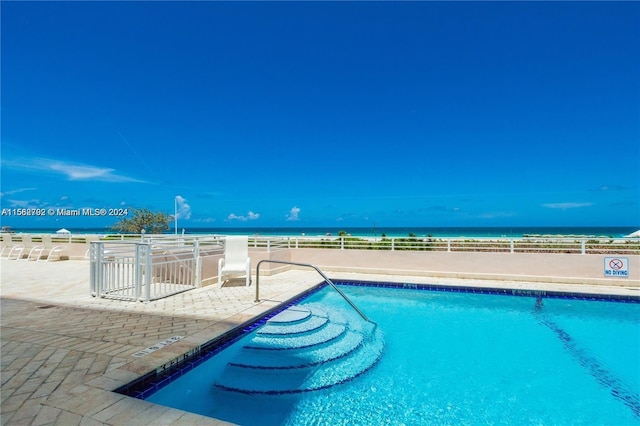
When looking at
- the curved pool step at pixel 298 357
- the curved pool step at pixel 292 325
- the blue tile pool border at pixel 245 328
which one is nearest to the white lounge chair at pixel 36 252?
the blue tile pool border at pixel 245 328

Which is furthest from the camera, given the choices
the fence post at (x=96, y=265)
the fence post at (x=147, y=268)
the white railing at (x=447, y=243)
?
the white railing at (x=447, y=243)

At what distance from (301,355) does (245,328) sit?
80cm

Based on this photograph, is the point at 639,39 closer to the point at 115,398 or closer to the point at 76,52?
the point at 115,398

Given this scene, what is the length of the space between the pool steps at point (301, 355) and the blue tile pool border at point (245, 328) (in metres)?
0.17

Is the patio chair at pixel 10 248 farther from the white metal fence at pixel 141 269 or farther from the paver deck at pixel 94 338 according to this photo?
the white metal fence at pixel 141 269

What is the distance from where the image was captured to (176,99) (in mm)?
20188

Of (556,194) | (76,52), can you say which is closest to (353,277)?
(76,52)

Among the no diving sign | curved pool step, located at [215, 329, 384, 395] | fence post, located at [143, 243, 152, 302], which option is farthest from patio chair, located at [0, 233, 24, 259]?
the no diving sign

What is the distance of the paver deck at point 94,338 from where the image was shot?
1932 millimetres

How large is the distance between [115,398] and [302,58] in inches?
648

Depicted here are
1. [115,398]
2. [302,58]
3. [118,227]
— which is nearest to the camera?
[115,398]

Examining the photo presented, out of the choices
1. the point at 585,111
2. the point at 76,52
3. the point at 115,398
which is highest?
the point at 76,52

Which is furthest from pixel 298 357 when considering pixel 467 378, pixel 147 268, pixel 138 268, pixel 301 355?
pixel 138 268

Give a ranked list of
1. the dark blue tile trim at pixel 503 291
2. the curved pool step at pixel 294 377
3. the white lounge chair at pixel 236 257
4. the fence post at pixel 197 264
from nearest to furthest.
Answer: the curved pool step at pixel 294 377
the dark blue tile trim at pixel 503 291
the fence post at pixel 197 264
the white lounge chair at pixel 236 257
